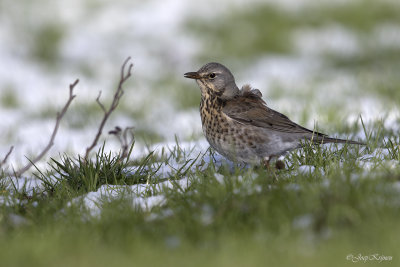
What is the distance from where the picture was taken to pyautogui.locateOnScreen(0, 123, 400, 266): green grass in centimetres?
347

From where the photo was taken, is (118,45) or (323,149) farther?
(118,45)

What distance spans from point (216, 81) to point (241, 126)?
69cm

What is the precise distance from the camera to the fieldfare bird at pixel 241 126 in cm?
578

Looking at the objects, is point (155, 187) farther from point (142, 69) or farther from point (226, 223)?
point (142, 69)

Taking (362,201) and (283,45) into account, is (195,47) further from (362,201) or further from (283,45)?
(362,201)

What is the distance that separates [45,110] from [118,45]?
5915 mm

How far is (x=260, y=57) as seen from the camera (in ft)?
49.4

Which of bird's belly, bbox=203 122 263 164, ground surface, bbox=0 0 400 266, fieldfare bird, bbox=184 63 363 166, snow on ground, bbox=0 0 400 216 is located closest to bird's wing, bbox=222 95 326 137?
fieldfare bird, bbox=184 63 363 166

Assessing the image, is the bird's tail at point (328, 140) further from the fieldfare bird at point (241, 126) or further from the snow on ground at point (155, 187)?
the snow on ground at point (155, 187)

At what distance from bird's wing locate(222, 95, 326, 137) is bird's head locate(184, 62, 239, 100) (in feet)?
0.52

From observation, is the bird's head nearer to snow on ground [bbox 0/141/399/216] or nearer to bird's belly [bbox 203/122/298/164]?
bird's belly [bbox 203/122/298/164]

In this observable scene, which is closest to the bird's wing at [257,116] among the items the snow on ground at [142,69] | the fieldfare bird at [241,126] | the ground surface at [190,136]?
the fieldfare bird at [241,126]

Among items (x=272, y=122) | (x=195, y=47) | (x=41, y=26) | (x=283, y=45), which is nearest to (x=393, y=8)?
(x=283, y=45)

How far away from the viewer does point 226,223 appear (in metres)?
3.99
